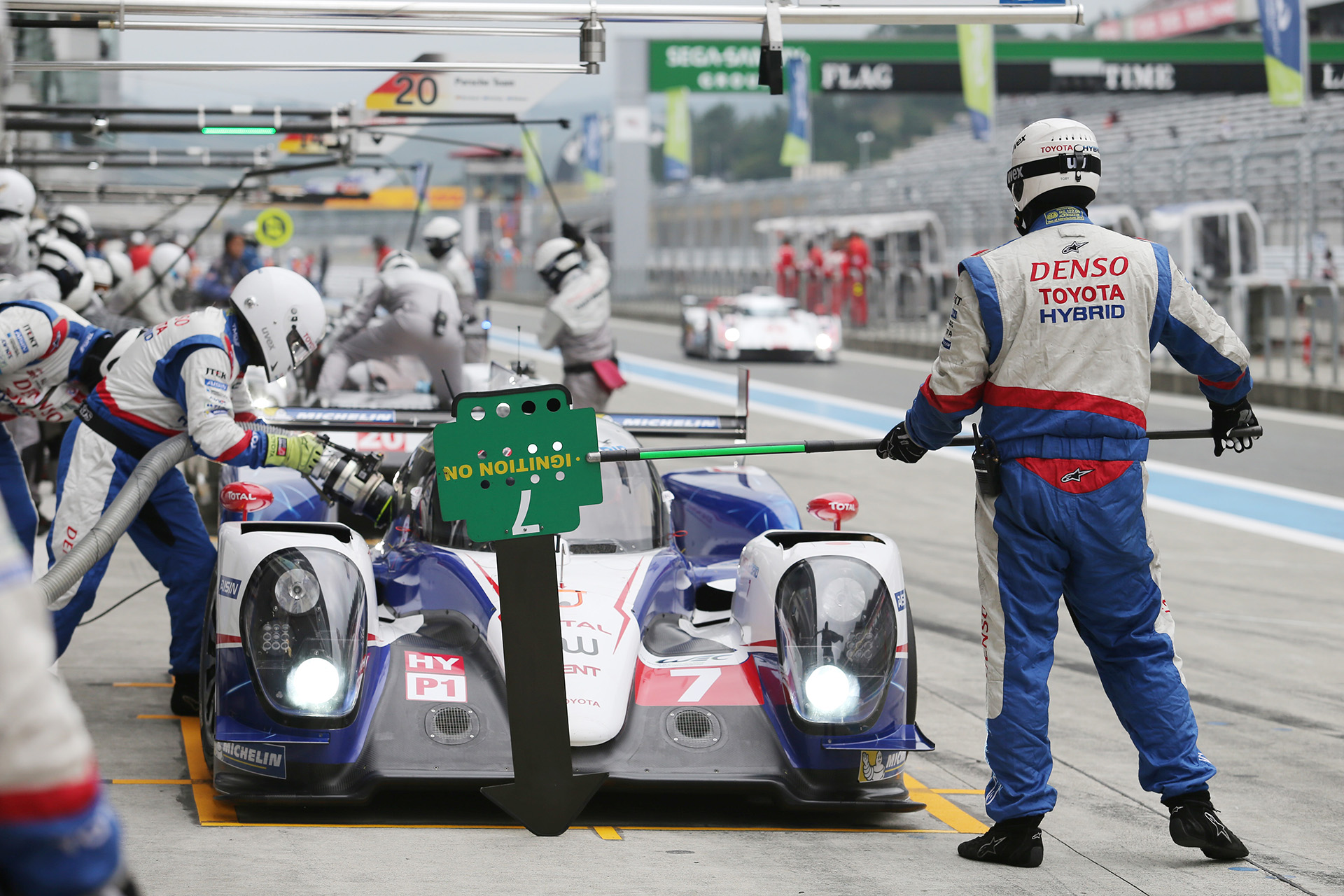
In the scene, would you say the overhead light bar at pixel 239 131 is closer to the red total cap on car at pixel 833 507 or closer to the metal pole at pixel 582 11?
the metal pole at pixel 582 11

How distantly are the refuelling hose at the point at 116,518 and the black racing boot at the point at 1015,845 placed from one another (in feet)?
8.85

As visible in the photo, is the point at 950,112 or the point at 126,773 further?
the point at 950,112

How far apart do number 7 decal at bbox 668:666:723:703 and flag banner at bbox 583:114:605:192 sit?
140 ft

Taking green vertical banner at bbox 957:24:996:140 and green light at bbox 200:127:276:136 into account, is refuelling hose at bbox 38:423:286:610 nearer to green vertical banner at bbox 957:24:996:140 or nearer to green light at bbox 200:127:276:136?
green light at bbox 200:127:276:136

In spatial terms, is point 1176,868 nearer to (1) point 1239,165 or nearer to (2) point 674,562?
(2) point 674,562

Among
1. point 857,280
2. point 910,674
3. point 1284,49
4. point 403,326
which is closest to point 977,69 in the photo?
point 857,280

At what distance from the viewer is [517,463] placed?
4.00 m

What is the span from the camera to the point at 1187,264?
24328 mm

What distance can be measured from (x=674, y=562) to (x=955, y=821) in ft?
4.20

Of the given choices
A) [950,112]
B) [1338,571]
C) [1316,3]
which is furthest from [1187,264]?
[950,112]

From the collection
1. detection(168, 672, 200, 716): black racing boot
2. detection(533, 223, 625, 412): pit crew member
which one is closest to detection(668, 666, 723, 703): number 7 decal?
detection(168, 672, 200, 716): black racing boot

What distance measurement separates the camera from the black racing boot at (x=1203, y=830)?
4.19m

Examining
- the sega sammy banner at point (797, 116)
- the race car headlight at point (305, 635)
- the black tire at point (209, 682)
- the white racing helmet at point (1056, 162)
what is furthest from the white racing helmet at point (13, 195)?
the sega sammy banner at point (797, 116)

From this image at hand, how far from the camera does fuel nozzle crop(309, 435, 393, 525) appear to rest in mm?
5359
